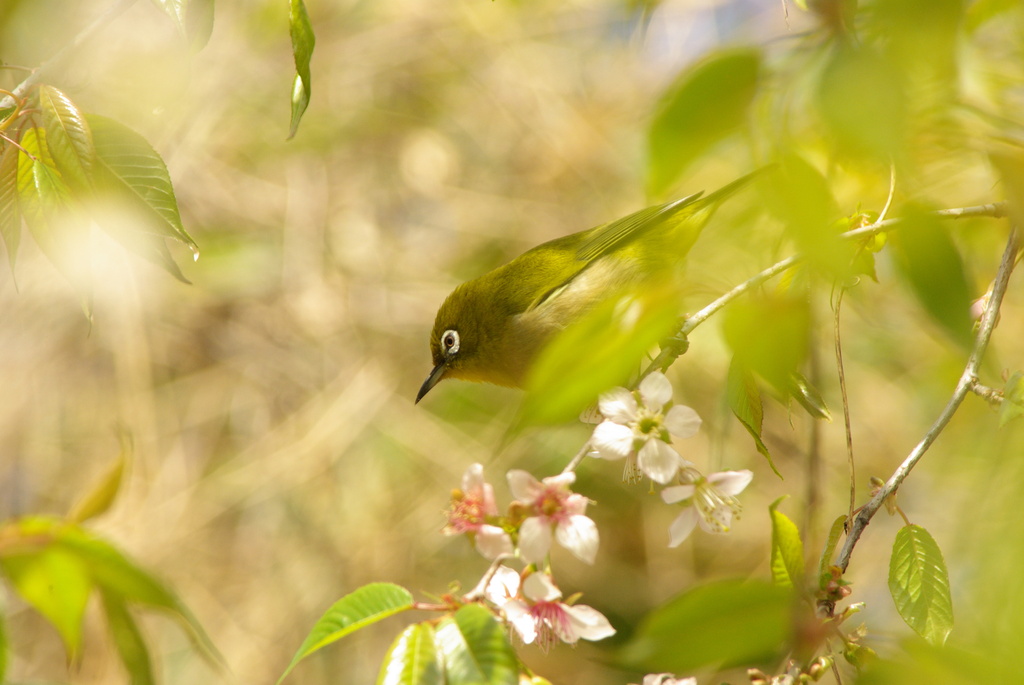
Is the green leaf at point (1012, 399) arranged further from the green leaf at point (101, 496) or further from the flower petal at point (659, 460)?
the green leaf at point (101, 496)

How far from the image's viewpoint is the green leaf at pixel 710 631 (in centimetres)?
76

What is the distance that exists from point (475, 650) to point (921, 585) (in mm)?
729

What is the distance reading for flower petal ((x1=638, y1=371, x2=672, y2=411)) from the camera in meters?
1.54

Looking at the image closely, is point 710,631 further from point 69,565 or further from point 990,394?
point 990,394

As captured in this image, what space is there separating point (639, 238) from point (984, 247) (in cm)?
131

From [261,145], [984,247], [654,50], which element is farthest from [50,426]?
[984,247]

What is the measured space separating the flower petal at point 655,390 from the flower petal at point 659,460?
0.07 meters

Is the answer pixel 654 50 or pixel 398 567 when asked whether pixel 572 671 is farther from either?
pixel 654 50

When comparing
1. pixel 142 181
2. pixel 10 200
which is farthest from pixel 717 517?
pixel 10 200

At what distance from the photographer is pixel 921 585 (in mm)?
1327

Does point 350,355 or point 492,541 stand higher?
point 492,541

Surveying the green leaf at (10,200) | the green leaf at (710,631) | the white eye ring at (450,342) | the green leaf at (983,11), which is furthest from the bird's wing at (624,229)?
the green leaf at (710,631)

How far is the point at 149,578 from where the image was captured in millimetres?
982

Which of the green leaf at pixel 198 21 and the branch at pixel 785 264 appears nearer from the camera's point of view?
the branch at pixel 785 264
